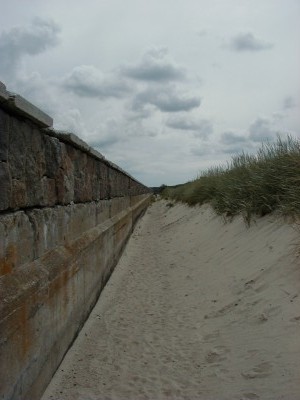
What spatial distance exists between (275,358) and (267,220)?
424 cm

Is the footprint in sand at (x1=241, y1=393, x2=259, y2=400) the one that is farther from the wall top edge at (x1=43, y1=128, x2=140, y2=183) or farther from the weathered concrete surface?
the wall top edge at (x1=43, y1=128, x2=140, y2=183)

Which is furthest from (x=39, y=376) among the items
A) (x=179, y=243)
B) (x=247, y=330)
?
(x=179, y=243)

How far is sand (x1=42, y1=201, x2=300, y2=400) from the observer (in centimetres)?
368

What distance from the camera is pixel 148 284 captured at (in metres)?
7.80

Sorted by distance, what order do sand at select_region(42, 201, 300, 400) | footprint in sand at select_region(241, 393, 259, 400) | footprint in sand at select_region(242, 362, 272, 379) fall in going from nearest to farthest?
1. footprint in sand at select_region(241, 393, 259, 400)
2. footprint in sand at select_region(242, 362, 272, 379)
3. sand at select_region(42, 201, 300, 400)

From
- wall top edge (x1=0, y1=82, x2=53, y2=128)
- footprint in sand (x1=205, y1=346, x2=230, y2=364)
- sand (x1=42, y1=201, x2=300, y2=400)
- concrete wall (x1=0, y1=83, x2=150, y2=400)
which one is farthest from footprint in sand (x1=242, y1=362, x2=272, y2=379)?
wall top edge (x1=0, y1=82, x2=53, y2=128)

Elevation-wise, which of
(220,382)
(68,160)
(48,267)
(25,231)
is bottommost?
(220,382)

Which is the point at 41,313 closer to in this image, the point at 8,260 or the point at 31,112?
the point at 8,260

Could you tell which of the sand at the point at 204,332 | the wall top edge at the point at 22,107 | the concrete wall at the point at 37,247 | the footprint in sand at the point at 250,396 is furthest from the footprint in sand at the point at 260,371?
the wall top edge at the point at 22,107

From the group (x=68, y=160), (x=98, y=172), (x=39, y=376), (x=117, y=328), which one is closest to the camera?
(x=39, y=376)

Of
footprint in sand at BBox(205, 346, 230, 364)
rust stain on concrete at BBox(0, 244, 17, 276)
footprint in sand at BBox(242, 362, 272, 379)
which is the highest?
rust stain on concrete at BBox(0, 244, 17, 276)

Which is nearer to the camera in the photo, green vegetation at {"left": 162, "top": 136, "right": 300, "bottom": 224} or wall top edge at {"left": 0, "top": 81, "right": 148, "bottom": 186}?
wall top edge at {"left": 0, "top": 81, "right": 148, "bottom": 186}

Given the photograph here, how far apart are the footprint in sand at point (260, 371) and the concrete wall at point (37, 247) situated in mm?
1533

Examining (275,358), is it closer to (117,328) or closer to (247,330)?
(247,330)
